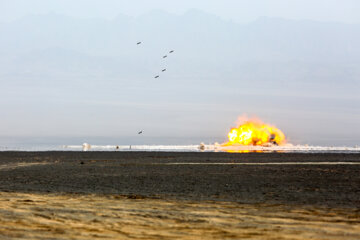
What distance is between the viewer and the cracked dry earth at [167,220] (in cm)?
1323

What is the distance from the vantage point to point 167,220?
50.9ft

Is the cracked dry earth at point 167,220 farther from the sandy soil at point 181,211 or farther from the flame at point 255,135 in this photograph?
the flame at point 255,135

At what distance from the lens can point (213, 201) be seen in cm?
2088

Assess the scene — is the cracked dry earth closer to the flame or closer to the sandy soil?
the sandy soil

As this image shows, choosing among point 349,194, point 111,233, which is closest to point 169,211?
point 111,233

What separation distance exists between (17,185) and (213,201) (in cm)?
1305

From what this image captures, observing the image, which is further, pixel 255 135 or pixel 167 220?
pixel 255 135

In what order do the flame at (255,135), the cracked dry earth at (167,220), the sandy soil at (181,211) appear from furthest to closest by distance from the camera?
1. the flame at (255,135)
2. the sandy soil at (181,211)
3. the cracked dry earth at (167,220)

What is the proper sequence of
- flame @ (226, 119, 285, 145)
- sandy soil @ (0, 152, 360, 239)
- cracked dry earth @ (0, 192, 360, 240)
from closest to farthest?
cracked dry earth @ (0, 192, 360, 240) → sandy soil @ (0, 152, 360, 239) → flame @ (226, 119, 285, 145)

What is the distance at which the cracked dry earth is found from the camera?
13234 mm

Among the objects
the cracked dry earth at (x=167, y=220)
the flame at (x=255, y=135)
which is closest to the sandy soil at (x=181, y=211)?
the cracked dry earth at (x=167, y=220)

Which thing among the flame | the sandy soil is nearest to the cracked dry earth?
the sandy soil

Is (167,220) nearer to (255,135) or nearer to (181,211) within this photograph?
(181,211)

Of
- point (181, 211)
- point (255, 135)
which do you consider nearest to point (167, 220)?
point (181, 211)
